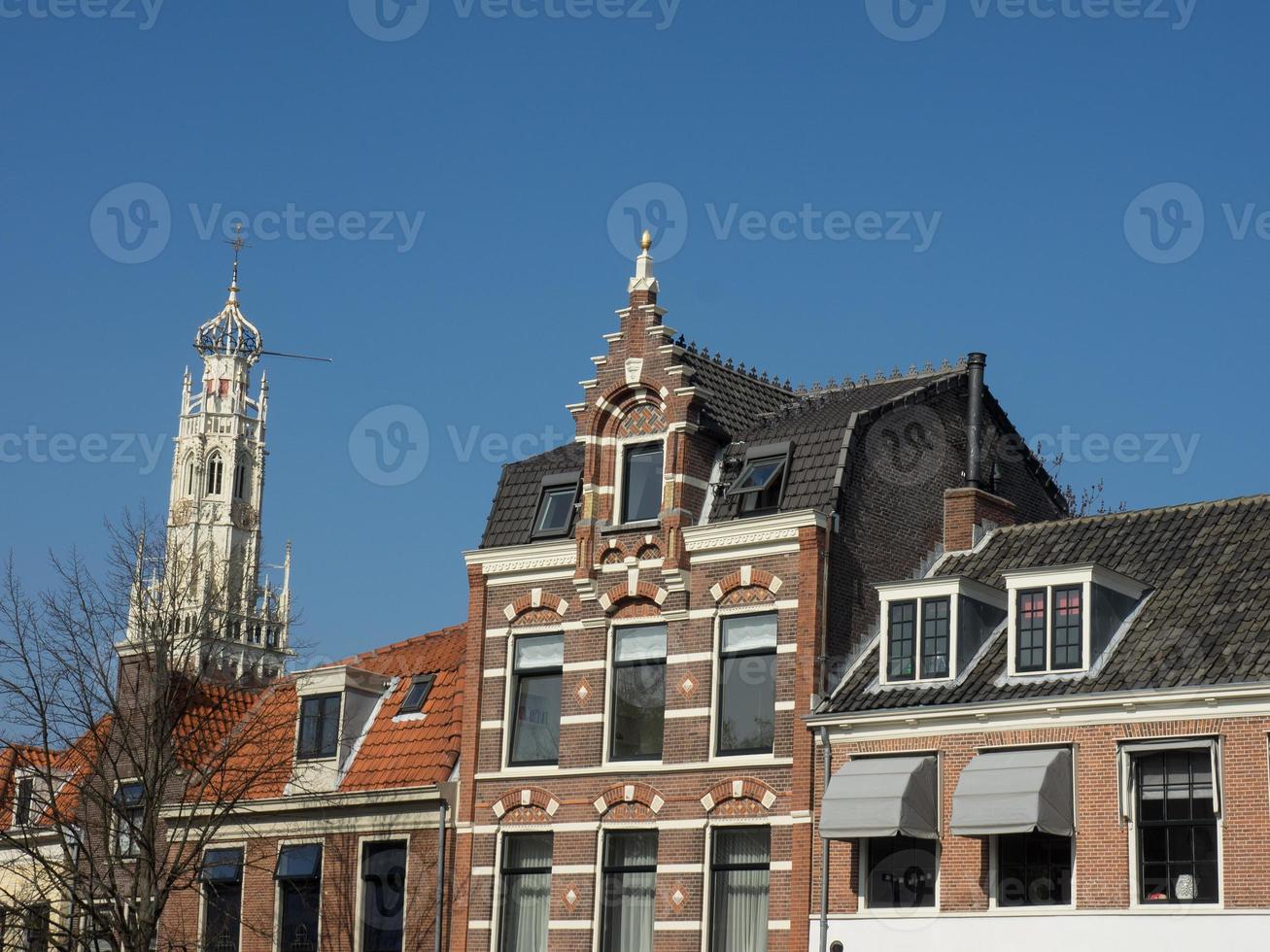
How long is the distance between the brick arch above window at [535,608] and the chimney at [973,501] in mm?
6981

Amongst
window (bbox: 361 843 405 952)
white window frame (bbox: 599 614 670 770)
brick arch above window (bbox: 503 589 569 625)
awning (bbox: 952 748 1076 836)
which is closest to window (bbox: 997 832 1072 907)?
awning (bbox: 952 748 1076 836)

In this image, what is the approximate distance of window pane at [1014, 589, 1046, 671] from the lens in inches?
1211

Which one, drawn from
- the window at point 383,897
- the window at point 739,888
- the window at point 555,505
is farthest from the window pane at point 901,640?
the window at point 383,897

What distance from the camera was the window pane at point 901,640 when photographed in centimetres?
3231

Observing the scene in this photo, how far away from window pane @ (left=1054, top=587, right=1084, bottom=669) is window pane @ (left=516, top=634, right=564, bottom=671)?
31.7ft

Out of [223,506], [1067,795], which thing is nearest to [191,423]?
[223,506]

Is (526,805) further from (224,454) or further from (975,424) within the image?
(224,454)

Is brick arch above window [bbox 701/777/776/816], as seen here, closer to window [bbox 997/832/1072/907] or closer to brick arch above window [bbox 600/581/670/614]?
brick arch above window [bbox 600/581/670/614]

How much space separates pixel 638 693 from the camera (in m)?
35.5

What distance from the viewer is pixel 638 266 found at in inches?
1476

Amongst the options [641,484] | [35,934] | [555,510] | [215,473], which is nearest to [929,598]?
[641,484]

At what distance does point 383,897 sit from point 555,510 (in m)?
8.04

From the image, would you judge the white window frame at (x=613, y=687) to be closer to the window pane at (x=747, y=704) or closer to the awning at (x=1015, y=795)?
the window pane at (x=747, y=704)

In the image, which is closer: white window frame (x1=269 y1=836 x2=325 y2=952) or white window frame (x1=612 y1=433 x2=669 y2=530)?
white window frame (x1=612 y1=433 x2=669 y2=530)
